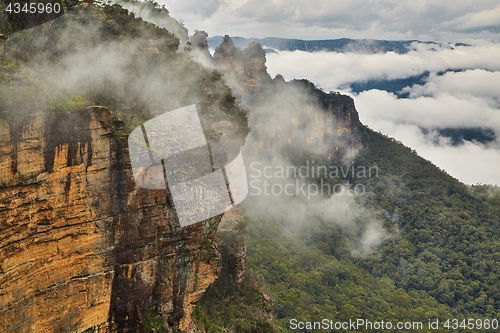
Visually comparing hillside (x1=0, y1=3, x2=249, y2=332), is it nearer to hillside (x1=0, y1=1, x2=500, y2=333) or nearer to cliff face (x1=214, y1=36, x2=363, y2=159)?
hillside (x1=0, y1=1, x2=500, y2=333)

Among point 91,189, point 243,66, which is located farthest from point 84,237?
point 243,66

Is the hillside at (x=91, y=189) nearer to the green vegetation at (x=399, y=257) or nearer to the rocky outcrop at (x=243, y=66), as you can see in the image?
the green vegetation at (x=399, y=257)

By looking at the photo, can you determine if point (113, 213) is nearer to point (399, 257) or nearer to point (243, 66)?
point (399, 257)

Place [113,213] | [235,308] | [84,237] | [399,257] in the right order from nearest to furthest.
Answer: [84,237] → [113,213] → [235,308] → [399,257]

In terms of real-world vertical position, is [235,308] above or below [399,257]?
above

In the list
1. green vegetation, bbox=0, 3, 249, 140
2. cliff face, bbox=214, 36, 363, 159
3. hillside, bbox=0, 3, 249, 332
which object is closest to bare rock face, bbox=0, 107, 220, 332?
hillside, bbox=0, 3, 249, 332

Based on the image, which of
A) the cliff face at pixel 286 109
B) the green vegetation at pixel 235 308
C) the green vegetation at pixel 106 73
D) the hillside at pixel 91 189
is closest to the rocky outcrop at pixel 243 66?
the cliff face at pixel 286 109

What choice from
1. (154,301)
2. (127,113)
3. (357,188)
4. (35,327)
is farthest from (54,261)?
(357,188)

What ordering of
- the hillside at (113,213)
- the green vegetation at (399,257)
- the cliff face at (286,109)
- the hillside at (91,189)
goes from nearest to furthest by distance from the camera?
1. the hillside at (91,189)
2. the hillside at (113,213)
3. the green vegetation at (399,257)
4. the cliff face at (286,109)
